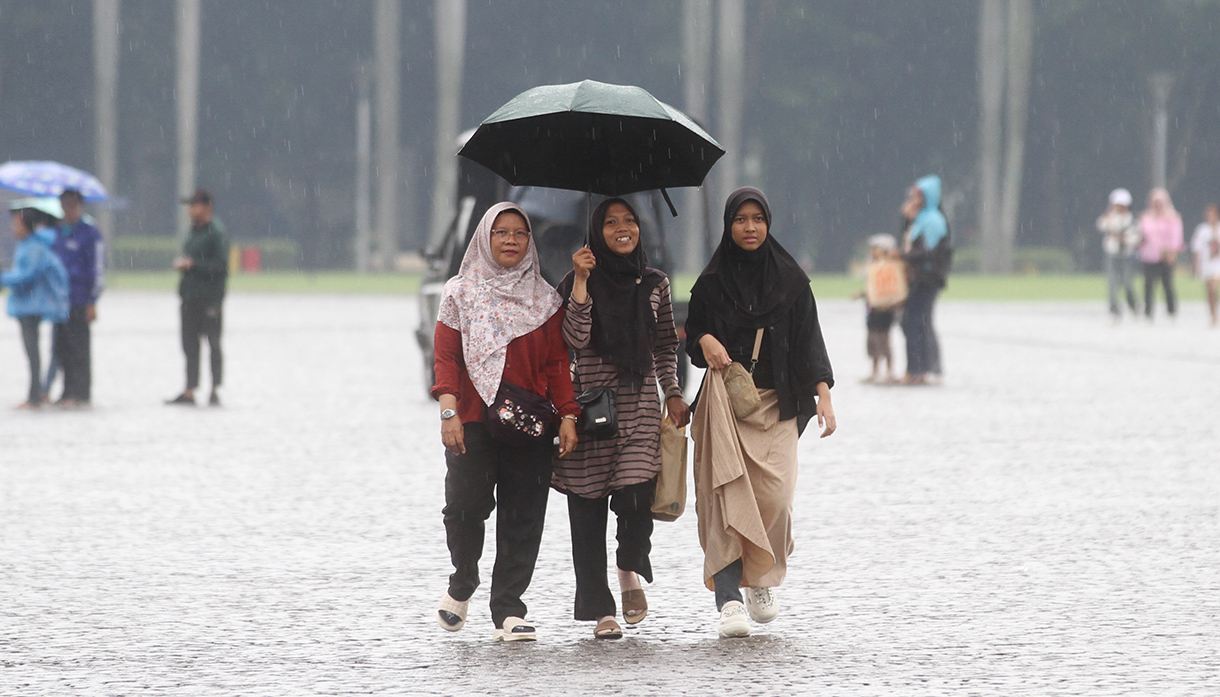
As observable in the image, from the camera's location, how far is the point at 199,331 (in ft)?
45.2

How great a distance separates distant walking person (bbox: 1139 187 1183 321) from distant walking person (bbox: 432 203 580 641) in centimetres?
2049

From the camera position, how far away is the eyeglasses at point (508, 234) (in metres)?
5.52

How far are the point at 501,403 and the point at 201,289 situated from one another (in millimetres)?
8736

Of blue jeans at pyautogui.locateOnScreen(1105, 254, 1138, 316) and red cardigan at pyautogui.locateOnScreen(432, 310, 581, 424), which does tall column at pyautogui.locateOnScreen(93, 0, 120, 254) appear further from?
red cardigan at pyautogui.locateOnScreen(432, 310, 581, 424)

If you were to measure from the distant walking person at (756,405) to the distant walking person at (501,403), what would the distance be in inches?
18.6

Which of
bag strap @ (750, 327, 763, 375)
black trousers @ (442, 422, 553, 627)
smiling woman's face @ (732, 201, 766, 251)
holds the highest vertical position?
smiling woman's face @ (732, 201, 766, 251)

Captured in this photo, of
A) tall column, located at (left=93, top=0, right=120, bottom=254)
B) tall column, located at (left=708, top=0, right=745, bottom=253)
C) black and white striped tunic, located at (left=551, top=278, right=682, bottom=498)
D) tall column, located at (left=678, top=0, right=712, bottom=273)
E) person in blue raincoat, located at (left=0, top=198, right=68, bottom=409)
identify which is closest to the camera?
black and white striped tunic, located at (left=551, top=278, right=682, bottom=498)

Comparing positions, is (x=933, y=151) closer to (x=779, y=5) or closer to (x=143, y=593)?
(x=779, y=5)

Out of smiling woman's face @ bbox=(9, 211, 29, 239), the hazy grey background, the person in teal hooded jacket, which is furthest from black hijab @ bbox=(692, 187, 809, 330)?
the hazy grey background

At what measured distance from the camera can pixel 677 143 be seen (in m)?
5.74

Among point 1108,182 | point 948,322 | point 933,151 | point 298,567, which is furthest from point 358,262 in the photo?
point 298,567

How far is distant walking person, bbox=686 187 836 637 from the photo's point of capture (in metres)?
5.60

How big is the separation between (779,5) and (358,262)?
15.2m

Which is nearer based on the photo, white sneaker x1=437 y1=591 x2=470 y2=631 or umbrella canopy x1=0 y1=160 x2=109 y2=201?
white sneaker x1=437 y1=591 x2=470 y2=631
